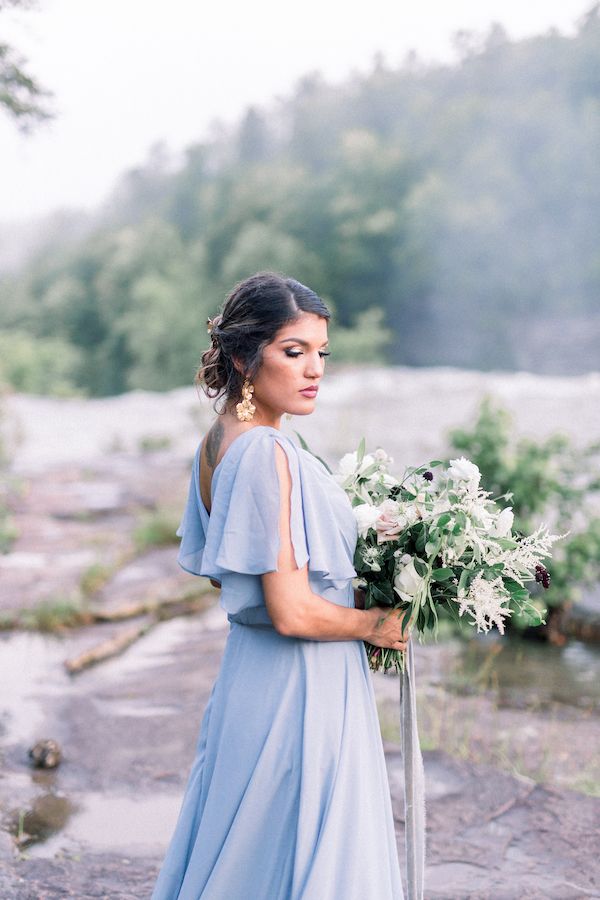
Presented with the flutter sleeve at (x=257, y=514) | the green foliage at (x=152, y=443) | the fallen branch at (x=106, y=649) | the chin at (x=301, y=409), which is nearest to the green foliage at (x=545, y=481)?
the fallen branch at (x=106, y=649)

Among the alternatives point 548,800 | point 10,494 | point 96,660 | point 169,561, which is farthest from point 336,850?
point 10,494

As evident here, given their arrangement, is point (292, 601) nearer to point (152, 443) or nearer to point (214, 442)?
point (214, 442)

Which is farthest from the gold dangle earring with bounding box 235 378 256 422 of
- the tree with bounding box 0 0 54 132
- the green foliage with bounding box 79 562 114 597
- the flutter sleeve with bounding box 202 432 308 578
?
the green foliage with bounding box 79 562 114 597

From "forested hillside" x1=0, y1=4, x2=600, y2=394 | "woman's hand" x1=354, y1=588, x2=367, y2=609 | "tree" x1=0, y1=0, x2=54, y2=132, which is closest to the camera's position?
"woman's hand" x1=354, y1=588, x2=367, y2=609

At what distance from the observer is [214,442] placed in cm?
229

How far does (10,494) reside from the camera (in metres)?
10.8

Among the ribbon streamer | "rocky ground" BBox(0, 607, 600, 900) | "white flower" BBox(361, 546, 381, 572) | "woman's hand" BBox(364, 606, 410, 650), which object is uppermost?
"white flower" BBox(361, 546, 381, 572)

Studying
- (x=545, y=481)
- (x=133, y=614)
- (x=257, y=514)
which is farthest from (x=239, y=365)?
(x=133, y=614)

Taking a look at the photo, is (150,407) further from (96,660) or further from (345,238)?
(345,238)

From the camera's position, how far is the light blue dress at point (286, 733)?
209 centimetres

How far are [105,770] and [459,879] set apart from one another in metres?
1.78

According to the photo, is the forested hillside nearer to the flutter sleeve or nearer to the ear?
the ear

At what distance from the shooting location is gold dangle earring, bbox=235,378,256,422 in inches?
86.9

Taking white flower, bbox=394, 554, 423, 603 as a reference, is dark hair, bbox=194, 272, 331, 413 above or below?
above
